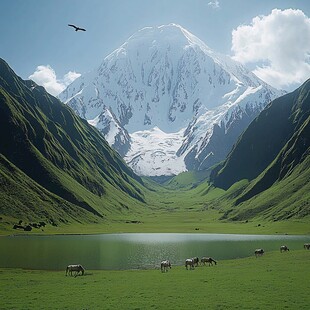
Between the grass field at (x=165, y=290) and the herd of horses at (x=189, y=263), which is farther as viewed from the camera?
the herd of horses at (x=189, y=263)

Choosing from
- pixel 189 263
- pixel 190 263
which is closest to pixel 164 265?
pixel 189 263

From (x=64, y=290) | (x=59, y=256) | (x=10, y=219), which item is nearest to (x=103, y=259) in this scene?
(x=59, y=256)

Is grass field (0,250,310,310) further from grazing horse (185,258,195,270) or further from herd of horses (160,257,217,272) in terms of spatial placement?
grazing horse (185,258,195,270)

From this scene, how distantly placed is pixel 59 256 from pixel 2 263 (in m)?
14.8

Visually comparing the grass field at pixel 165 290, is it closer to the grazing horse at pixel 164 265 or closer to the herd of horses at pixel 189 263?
the grazing horse at pixel 164 265

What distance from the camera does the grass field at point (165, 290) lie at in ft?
120

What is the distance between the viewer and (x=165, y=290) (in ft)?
A: 144

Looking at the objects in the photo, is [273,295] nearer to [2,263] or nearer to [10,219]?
[2,263]

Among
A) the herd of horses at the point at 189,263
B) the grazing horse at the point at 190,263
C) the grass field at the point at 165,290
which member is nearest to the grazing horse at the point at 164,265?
the herd of horses at the point at 189,263

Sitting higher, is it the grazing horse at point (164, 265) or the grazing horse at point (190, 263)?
the grazing horse at point (190, 263)

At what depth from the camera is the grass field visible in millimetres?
36500

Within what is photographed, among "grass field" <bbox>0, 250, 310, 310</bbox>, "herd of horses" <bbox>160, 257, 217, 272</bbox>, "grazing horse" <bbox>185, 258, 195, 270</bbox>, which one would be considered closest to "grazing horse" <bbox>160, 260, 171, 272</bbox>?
"herd of horses" <bbox>160, 257, 217, 272</bbox>

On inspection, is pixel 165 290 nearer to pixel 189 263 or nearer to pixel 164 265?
pixel 164 265

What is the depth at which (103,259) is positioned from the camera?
82125mm
